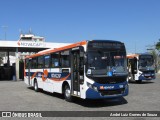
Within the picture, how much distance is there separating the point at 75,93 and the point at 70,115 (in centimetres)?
318

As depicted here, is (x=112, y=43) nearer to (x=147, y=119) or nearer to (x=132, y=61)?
(x=147, y=119)

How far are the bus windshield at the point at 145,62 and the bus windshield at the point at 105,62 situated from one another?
14.0m

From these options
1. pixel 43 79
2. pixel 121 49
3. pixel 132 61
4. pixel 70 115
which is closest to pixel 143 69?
pixel 132 61

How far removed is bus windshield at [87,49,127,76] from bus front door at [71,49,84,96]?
1.71 feet

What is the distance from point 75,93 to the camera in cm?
1420

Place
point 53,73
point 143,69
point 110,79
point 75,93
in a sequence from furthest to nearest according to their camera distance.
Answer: point 143,69 < point 53,73 < point 75,93 < point 110,79

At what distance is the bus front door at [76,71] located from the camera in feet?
44.0

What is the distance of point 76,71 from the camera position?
14.0 m

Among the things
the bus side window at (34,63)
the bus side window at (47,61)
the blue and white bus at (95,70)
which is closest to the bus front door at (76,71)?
the blue and white bus at (95,70)

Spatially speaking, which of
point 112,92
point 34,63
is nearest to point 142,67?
point 34,63

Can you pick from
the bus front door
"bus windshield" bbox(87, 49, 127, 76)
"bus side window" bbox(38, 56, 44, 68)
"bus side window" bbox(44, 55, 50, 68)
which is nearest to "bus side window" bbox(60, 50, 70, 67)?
the bus front door

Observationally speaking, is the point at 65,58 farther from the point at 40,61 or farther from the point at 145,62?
the point at 145,62

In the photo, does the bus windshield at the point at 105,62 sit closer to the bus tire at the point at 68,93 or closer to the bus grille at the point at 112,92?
the bus grille at the point at 112,92

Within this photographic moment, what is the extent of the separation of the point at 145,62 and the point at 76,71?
1472cm
